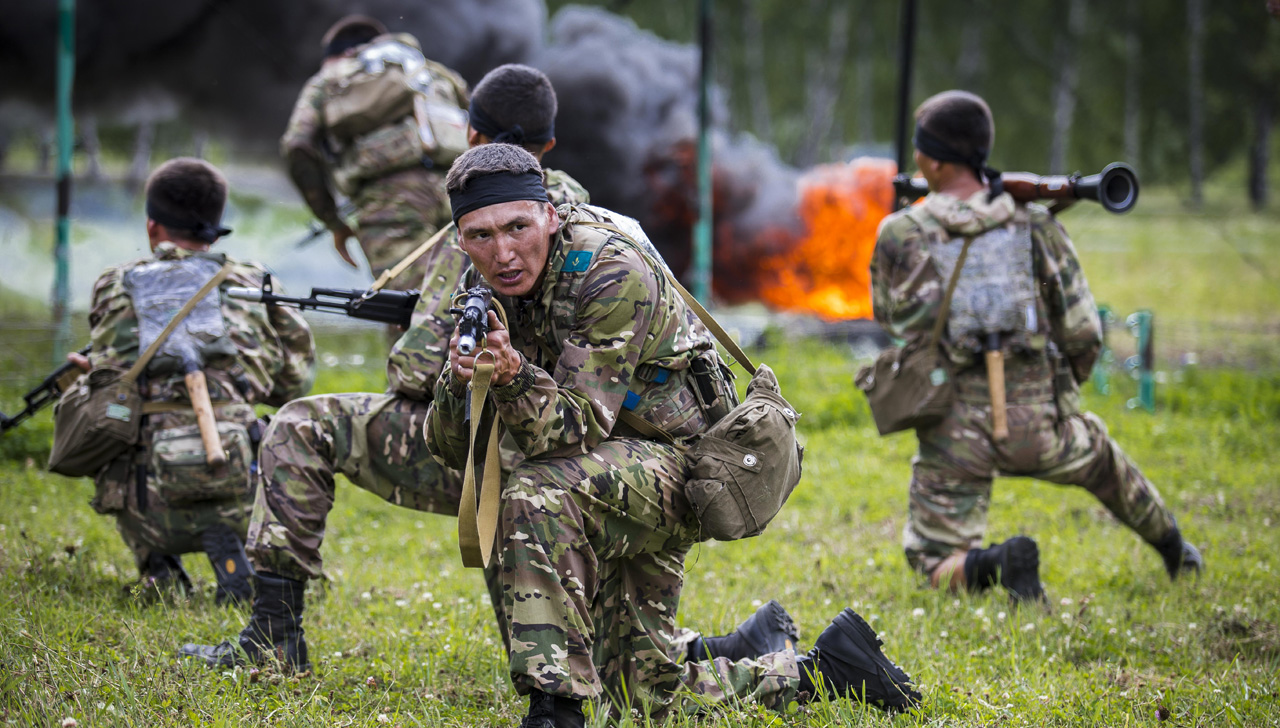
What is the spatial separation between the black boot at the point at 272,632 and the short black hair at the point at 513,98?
179cm

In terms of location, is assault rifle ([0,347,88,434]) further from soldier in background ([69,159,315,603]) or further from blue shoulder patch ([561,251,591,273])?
blue shoulder patch ([561,251,591,273])

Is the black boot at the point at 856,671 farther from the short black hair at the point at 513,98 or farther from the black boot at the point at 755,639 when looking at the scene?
the short black hair at the point at 513,98

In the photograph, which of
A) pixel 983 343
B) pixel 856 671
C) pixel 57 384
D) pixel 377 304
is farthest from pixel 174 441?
pixel 983 343

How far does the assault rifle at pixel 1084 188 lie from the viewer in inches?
191

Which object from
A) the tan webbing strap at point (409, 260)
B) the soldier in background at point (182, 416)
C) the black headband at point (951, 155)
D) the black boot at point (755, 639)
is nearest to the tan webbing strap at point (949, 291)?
the black headband at point (951, 155)

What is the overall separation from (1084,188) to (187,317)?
3.82 meters

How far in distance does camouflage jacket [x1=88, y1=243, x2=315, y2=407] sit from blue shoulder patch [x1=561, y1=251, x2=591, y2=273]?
2.07 m

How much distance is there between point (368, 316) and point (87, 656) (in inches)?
57.2

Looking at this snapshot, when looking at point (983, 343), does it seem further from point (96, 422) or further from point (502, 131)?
point (96, 422)

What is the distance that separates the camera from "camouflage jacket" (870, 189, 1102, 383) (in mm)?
4957

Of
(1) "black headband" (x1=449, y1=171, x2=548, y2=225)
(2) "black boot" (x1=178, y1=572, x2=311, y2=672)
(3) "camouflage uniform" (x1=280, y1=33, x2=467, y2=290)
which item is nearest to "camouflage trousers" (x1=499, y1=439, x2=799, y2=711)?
(1) "black headband" (x1=449, y1=171, x2=548, y2=225)

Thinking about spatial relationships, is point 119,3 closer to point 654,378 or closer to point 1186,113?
point 654,378

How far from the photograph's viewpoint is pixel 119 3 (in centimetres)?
989

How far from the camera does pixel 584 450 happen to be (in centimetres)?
320
